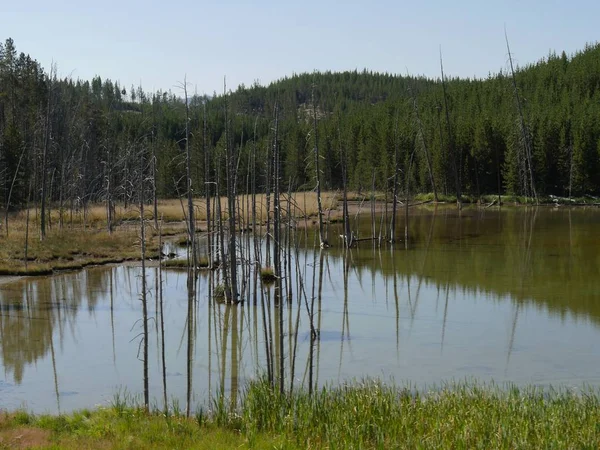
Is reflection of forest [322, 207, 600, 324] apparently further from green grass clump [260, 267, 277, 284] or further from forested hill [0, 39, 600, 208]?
forested hill [0, 39, 600, 208]

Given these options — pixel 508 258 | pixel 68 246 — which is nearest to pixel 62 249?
pixel 68 246

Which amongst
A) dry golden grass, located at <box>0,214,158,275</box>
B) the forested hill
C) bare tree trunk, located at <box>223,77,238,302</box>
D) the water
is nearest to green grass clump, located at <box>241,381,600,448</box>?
the water

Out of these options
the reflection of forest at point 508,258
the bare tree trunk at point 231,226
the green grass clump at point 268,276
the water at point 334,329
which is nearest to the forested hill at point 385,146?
the reflection of forest at point 508,258

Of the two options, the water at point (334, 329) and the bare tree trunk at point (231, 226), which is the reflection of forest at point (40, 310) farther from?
the bare tree trunk at point (231, 226)

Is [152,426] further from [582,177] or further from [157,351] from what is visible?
[582,177]

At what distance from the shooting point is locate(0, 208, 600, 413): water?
1902 cm

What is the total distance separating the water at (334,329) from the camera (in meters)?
19.0

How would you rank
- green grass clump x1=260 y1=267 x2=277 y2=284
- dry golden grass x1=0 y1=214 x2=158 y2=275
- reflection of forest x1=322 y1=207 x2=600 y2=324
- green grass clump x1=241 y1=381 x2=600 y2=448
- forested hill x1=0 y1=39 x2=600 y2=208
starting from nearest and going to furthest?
green grass clump x1=241 y1=381 x2=600 y2=448 → reflection of forest x1=322 y1=207 x2=600 y2=324 → green grass clump x1=260 y1=267 x2=277 y2=284 → dry golden grass x1=0 y1=214 x2=158 y2=275 → forested hill x1=0 y1=39 x2=600 y2=208

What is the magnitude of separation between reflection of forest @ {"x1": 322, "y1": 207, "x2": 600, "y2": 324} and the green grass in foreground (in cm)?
1384

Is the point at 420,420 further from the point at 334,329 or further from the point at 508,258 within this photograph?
the point at 508,258

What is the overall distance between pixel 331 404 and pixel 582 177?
7247 cm

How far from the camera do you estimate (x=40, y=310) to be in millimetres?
28984

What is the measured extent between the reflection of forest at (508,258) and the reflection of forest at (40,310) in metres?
12.9

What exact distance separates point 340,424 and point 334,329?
12651mm
